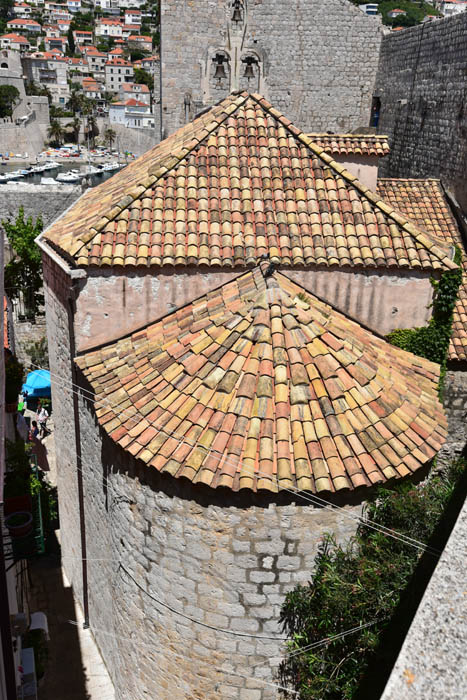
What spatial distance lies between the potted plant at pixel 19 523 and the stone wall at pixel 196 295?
7.51 feet

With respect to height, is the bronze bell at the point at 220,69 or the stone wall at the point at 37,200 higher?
the bronze bell at the point at 220,69

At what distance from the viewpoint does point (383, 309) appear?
8125 millimetres

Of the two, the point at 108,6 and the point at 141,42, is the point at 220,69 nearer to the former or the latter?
the point at 141,42

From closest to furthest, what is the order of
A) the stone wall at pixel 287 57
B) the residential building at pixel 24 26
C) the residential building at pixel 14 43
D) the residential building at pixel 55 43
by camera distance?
the stone wall at pixel 287 57
the residential building at pixel 14 43
the residential building at pixel 55 43
the residential building at pixel 24 26

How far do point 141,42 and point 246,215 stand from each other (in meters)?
163

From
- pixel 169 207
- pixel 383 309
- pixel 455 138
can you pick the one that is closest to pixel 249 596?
pixel 383 309

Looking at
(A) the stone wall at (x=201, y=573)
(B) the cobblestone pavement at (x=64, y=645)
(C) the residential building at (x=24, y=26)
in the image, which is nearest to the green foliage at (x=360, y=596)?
(A) the stone wall at (x=201, y=573)

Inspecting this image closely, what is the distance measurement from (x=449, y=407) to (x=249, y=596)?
6.84 metres

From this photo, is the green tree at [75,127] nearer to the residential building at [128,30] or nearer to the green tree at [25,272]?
the green tree at [25,272]

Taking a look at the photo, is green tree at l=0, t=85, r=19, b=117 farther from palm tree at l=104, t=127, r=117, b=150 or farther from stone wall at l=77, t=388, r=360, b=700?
stone wall at l=77, t=388, r=360, b=700

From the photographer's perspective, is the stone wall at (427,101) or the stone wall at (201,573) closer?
the stone wall at (201,573)

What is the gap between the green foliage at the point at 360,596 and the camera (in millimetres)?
5582

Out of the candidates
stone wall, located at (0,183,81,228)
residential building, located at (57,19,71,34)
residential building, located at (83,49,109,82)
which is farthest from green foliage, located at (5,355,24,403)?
residential building, located at (57,19,71,34)

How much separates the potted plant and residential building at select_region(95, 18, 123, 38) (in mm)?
179210
